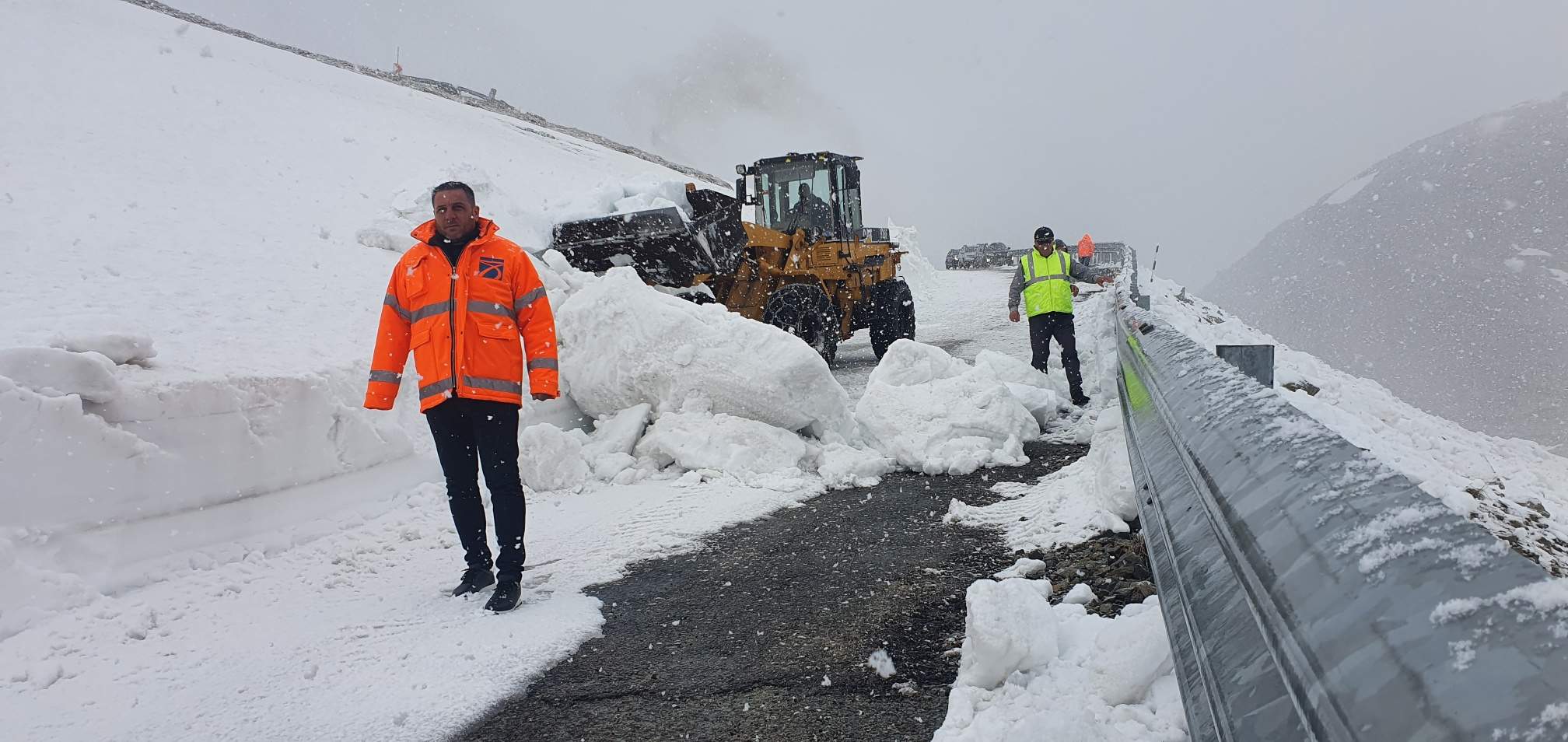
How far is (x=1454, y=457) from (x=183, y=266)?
25.7 feet

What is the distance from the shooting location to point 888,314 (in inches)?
480

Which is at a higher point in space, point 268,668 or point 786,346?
point 786,346

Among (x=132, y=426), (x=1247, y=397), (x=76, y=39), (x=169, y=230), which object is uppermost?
(x=76, y=39)

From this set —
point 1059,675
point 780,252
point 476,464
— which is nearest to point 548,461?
point 476,464

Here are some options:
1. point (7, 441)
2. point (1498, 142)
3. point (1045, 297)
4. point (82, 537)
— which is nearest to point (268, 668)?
point (82, 537)

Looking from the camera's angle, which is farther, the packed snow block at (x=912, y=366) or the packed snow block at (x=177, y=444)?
the packed snow block at (x=912, y=366)

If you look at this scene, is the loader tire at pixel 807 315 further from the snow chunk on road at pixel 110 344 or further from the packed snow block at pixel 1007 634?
the packed snow block at pixel 1007 634

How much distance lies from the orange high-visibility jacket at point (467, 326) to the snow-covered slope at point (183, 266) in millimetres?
1101

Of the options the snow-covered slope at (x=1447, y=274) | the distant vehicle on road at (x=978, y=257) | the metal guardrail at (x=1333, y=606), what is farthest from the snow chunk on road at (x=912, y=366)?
the snow-covered slope at (x=1447, y=274)

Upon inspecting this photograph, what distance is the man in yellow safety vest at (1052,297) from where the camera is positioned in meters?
7.86

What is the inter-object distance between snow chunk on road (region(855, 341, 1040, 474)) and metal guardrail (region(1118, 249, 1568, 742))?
4054 mm

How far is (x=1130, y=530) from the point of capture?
143 inches

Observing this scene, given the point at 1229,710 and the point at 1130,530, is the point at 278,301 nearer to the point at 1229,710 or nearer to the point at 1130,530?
the point at 1130,530

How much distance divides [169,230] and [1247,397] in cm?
770
